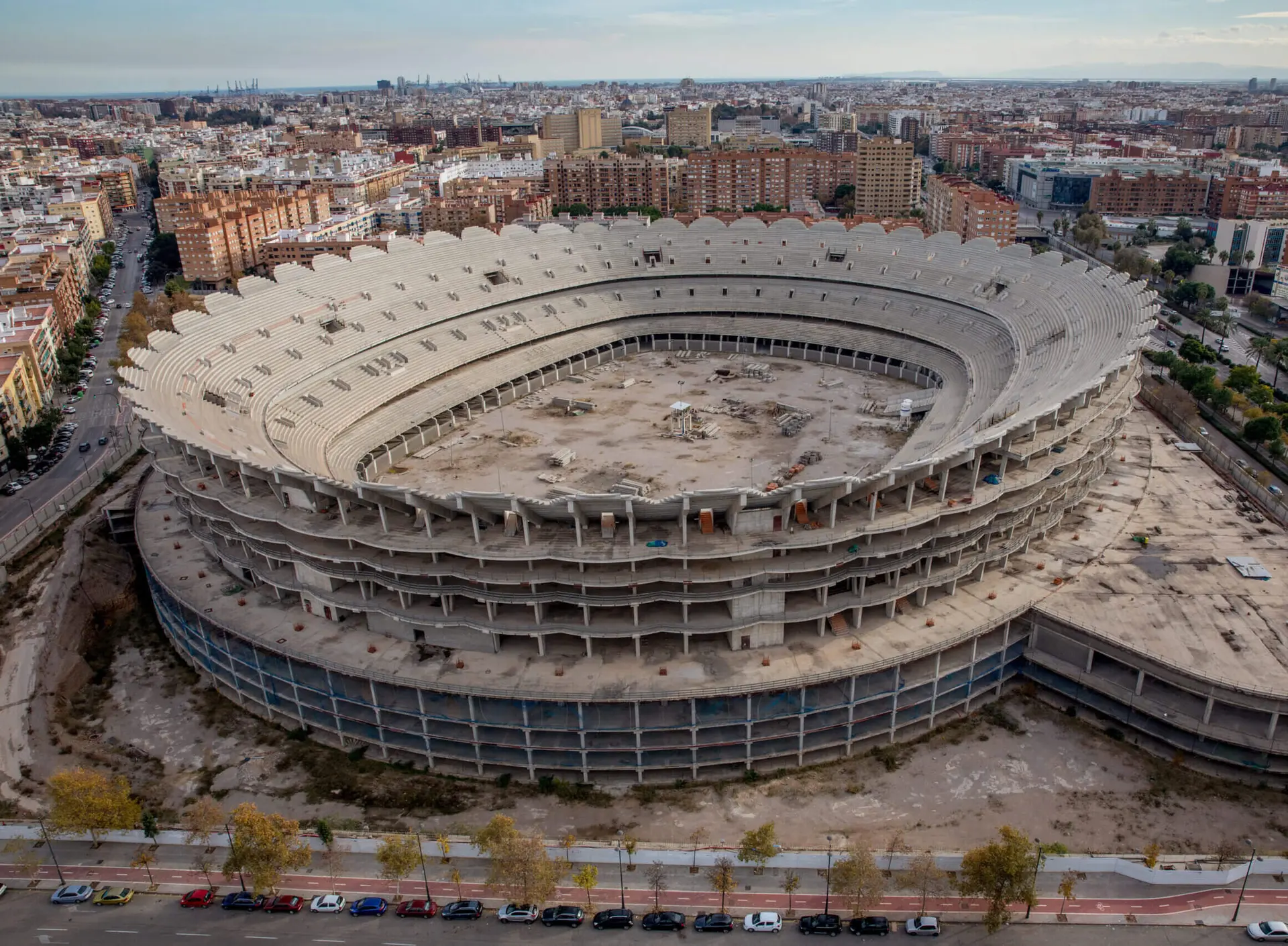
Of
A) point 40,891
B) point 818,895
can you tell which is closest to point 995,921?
point 818,895

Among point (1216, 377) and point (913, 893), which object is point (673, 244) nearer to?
point (1216, 377)

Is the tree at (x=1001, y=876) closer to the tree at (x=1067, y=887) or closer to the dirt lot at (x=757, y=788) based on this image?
the tree at (x=1067, y=887)

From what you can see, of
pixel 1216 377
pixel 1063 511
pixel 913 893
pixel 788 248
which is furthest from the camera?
pixel 788 248

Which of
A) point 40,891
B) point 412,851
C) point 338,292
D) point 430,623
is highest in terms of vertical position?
point 338,292

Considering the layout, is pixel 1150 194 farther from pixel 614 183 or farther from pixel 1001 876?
pixel 1001 876

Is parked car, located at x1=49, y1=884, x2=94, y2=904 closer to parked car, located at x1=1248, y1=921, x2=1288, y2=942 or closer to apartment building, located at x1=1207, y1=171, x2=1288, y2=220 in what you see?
parked car, located at x1=1248, y1=921, x2=1288, y2=942

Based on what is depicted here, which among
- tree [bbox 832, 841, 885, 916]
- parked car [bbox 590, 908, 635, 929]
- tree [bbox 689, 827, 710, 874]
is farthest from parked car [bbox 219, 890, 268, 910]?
tree [bbox 832, 841, 885, 916]

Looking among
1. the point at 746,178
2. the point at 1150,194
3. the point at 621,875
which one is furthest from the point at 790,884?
the point at 1150,194

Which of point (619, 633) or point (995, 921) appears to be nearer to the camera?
point (995, 921)
